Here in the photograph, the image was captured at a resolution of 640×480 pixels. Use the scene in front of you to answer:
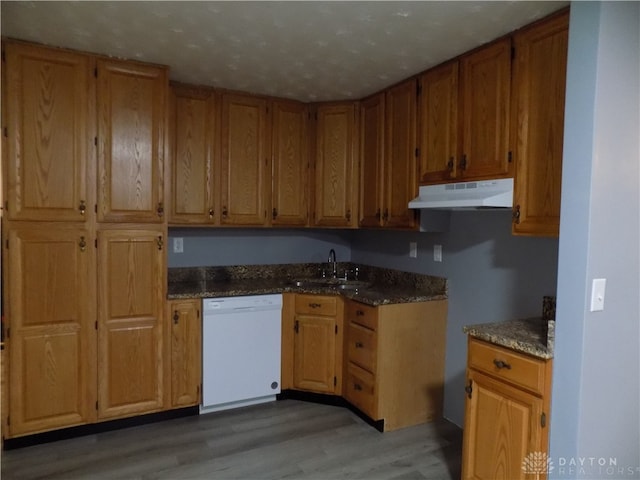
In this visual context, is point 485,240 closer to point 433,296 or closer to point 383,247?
point 433,296

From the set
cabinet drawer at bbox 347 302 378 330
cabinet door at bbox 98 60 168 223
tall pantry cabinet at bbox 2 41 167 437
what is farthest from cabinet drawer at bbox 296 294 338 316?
cabinet door at bbox 98 60 168 223

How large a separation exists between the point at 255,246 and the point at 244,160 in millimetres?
780

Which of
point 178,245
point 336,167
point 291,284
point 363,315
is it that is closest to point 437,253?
point 363,315

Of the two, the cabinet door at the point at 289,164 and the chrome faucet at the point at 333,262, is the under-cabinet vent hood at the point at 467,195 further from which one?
the chrome faucet at the point at 333,262

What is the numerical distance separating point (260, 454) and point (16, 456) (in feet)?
4.44

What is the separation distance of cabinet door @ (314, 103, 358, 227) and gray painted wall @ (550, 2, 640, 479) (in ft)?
6.22

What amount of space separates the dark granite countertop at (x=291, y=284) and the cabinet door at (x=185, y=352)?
0.10 meters

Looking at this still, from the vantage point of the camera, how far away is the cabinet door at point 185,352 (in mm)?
2898

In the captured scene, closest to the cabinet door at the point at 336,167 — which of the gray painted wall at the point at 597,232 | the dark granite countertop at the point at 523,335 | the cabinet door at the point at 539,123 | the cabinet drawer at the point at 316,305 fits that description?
the cabinet drawer at the point at 316,305

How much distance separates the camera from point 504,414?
1.89m

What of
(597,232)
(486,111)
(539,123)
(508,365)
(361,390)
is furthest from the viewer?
(361,390)

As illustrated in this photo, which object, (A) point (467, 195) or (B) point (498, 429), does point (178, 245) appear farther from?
(B) point (498, 429)

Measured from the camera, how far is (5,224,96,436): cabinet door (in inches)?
96.5

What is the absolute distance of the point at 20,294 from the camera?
245cm
